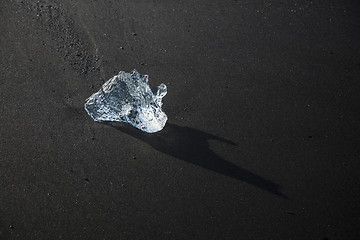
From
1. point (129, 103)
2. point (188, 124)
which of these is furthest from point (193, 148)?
point (129, 103)

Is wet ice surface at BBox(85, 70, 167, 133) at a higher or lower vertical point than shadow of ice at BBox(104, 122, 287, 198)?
higher

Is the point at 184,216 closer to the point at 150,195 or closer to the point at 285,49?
the point at 150,195

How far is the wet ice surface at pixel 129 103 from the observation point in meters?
3.09

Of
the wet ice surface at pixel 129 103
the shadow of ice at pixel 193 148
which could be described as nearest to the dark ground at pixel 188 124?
the shadow of ice at pixel 193 148

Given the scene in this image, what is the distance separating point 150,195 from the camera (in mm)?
2922

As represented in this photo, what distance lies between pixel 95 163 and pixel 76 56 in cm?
128

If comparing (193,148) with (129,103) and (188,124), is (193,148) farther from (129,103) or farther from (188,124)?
(129,103)

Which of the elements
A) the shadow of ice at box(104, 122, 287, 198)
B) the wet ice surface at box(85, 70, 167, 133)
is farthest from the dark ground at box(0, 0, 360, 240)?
the wet ice surface at box(85, 70, 167, 133)

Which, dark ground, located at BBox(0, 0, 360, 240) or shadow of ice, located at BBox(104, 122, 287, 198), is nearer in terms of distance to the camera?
dark ground, located at BBox(0, 0, 360, 240)

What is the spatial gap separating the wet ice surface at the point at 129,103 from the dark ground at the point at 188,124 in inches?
4.7

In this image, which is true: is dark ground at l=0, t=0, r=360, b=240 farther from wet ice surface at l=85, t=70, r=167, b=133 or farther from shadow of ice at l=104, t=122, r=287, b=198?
wet ice surface at l=85, t=70, r=167, b=133

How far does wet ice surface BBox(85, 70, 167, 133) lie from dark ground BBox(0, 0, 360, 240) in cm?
12

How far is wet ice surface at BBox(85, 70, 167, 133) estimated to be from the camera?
121 inches

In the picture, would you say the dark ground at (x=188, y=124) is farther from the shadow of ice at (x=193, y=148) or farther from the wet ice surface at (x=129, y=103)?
the wet ice surface at (x=129, y=103)
